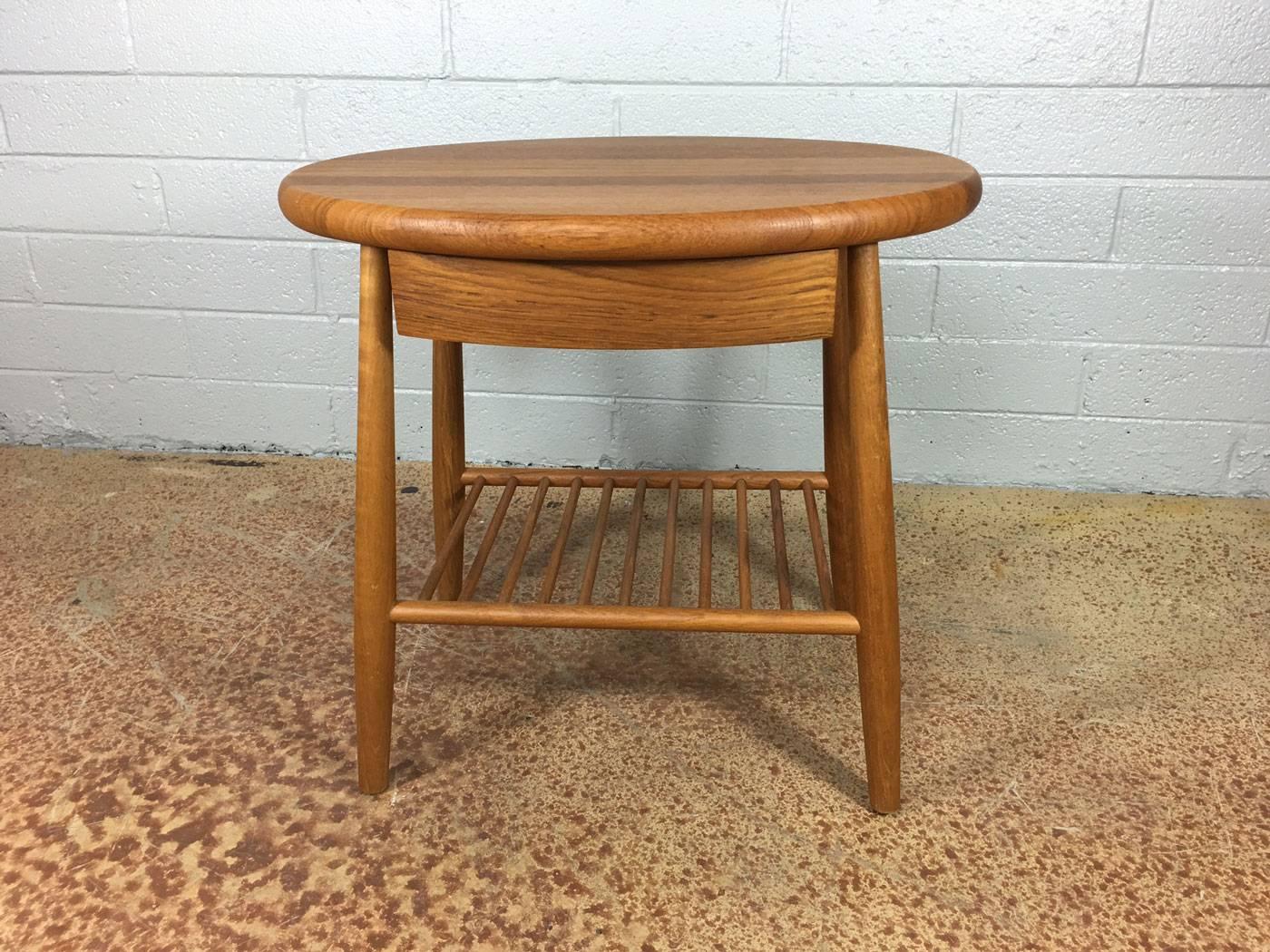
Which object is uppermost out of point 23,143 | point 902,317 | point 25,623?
point 23,143

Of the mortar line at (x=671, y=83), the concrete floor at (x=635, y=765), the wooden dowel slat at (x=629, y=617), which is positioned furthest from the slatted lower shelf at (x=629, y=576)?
the mortar line at (x=671, y=83)

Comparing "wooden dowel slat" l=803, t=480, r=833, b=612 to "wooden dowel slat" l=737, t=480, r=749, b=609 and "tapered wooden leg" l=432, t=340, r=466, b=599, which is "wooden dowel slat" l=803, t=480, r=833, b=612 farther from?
"tapered wooden leg" l=432, t=340, r=466, b=599

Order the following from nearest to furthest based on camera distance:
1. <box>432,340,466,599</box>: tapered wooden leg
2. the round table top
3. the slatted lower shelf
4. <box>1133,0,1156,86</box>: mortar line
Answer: the round table top → the slatted lower shelf → <box>432,340,466,599</box>: tapered wooden leg → <box>1133,0,1156,86</box>: mortar line

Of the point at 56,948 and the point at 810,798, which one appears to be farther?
the point at 810,798

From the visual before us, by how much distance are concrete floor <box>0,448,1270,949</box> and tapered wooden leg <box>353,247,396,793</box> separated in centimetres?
9

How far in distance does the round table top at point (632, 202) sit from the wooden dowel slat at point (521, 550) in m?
0.45

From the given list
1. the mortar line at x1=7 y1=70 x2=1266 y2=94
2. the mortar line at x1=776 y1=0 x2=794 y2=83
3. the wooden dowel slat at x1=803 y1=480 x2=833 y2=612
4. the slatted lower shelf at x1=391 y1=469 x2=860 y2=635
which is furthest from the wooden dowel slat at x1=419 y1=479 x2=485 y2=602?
the mortar line at x1=776 y1=0 x2=794 y2=83

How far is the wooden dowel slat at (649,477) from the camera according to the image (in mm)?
1544

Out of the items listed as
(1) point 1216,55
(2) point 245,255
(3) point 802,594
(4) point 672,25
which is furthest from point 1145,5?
(2) point 245,255

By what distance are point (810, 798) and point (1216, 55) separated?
4.63ft

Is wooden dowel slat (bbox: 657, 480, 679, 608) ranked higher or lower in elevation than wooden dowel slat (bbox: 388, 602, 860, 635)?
lower

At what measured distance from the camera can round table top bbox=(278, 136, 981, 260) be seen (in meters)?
0.93

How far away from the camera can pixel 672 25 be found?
1784 mm

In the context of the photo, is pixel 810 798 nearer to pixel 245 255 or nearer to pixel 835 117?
pixel 835 117
